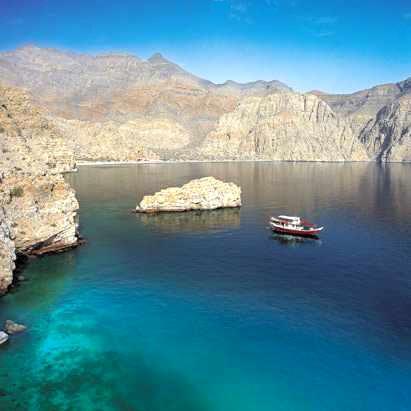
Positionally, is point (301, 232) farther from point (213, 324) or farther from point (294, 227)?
point (213, 324)

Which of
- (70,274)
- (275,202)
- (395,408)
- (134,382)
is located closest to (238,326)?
(134,382)

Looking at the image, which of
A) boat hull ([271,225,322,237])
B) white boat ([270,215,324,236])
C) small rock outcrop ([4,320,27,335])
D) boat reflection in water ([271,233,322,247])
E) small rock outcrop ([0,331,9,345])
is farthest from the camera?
white boat ([270,215,324,236])

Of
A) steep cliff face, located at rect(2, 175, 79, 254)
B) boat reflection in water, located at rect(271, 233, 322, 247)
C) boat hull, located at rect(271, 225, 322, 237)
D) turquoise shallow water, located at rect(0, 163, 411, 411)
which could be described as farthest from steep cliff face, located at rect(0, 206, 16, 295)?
boat hull, located at rect(271, 225, 322, 237)

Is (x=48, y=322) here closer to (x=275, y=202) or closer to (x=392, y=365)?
(x=392, y=365)

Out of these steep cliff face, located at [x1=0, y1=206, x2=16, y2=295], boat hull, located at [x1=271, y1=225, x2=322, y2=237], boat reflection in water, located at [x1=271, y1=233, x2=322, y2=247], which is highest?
steep cliff face, located at [x1=0, y1=206, x2=16, y2=295]

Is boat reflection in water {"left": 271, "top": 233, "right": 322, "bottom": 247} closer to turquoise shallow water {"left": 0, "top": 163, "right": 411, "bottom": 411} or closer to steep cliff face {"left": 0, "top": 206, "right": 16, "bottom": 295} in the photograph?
turquoise shallow water {"left": 0, "top": 163, "right": 411, "bottom": 411}

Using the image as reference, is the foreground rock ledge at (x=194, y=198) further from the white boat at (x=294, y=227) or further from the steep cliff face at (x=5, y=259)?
the steep cliff face at (x=5, y=259)
